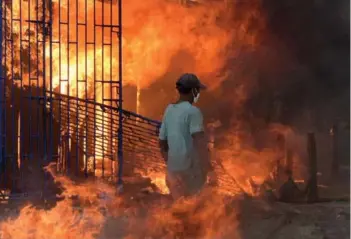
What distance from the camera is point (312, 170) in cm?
803

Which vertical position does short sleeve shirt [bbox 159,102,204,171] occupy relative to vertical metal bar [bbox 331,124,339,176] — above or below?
above

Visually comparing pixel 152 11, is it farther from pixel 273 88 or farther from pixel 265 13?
pixel 273 88

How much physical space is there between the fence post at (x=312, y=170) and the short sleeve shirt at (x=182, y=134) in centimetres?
362

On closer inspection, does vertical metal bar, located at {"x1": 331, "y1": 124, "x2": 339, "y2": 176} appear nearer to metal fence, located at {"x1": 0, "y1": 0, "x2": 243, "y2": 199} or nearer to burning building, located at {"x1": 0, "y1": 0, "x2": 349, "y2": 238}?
burning building, located at {"x1": 0, "y1": 0, "x2": 349, "y2": 238}

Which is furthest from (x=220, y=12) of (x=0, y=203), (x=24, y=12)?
(x=0, y=203)

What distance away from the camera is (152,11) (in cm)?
922

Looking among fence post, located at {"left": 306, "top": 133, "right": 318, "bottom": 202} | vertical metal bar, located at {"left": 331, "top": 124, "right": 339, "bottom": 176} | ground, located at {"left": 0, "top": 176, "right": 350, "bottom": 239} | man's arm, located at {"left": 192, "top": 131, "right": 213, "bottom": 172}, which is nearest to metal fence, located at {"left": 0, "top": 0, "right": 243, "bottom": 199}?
ground, located at {"left": 0, "top": 176, "right": 350, "bottom": 239}

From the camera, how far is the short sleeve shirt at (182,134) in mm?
4434

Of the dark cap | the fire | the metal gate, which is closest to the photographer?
the dark cap

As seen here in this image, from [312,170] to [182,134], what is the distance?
4.20m

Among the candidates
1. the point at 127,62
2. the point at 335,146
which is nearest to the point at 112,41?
the point at 127,62

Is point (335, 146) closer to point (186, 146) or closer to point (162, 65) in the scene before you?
point (162, 65)

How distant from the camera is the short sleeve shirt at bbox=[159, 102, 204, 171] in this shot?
443 cm

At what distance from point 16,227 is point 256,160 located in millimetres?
4225
